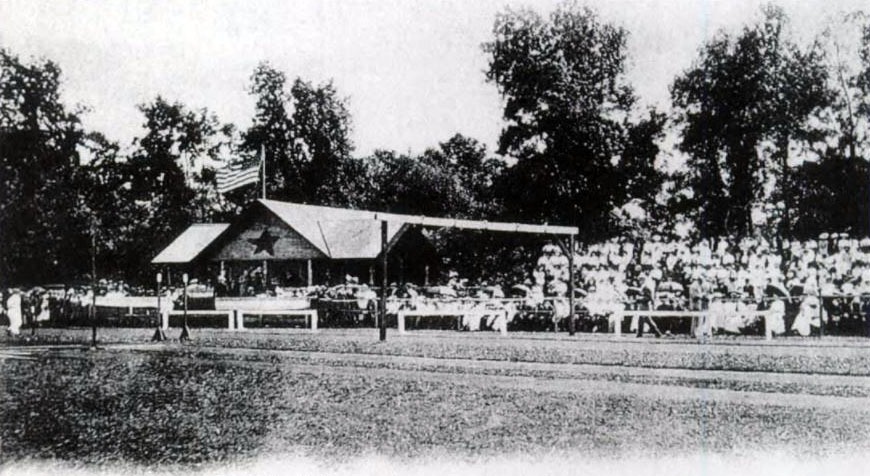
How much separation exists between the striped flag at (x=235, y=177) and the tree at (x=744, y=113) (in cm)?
1515

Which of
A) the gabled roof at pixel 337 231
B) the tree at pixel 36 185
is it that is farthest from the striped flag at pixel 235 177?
the gabled roof at pixel 337 231

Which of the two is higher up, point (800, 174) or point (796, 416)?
point (800, 174)

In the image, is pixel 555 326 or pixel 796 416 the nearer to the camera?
pixel 796 416

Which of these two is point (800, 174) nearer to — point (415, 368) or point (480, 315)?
point (480, 315)

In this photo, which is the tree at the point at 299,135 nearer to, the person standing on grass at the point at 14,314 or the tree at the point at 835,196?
the person standing on grass at the point at 14,314

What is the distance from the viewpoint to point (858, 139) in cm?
2431

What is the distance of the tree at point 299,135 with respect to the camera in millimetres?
68500

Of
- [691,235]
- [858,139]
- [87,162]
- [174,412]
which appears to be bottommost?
[174,412]

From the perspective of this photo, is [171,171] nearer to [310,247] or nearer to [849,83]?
[310,247]

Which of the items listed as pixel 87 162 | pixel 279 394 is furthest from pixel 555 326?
pixel 87 162

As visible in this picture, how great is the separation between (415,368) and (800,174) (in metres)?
17.2

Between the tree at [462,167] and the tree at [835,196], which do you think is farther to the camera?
the tree at [462,167]

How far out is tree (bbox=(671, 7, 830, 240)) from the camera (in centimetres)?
2564

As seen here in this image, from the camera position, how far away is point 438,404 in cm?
1177
